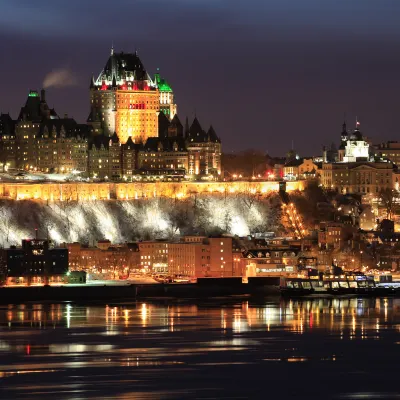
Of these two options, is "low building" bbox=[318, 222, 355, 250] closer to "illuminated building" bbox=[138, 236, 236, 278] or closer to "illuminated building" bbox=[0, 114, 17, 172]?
"illuminated building" bbox=[138, 236, 236, 278]

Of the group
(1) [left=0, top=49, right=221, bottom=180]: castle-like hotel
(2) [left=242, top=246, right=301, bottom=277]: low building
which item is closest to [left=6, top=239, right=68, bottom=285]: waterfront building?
(2) [left=242, top=246, right=301, bottom=277]: low building

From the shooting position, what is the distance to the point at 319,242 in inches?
4341

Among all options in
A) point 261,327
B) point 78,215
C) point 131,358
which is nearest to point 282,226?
point 78,215

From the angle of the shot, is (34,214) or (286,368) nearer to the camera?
(286,368)

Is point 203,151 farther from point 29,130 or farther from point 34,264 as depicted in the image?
A: point 34,264

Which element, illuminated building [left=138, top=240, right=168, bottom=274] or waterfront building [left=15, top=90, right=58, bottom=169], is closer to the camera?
illuminated building [left=138, top=240, right=168, bottom=274]

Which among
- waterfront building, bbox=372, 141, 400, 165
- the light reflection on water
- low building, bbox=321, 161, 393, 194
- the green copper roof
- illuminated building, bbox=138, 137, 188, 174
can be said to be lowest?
the light reflection on water

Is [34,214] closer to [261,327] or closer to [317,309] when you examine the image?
[317,309]

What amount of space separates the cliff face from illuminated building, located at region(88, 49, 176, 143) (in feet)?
48.3

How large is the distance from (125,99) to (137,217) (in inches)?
816

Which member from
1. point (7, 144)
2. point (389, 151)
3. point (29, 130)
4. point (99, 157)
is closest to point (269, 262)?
point (99, 157)

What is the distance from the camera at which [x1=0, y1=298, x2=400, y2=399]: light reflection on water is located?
159 feet

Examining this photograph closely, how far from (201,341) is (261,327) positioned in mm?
6485

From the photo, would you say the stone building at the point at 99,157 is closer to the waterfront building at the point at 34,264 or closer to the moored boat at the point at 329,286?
the moored boat at the point at 329,286
